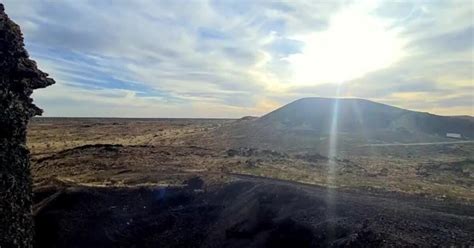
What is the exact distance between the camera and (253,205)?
1014 inches

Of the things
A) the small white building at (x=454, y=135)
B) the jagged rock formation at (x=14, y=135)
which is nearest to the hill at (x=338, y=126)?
the small white building at (x=454, y=135)

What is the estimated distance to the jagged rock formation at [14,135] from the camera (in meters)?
17.0

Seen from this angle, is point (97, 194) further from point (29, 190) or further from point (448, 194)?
point (448, 194)

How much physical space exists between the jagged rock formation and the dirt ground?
7761 mm

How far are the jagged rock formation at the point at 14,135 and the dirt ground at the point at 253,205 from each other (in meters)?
7.76

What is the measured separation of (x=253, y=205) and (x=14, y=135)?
44.1 ft

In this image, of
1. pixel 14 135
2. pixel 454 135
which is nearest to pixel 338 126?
pixel 454 135

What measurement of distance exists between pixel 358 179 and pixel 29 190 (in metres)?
25.9

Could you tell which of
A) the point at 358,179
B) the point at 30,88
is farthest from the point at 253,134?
the point at 30,88

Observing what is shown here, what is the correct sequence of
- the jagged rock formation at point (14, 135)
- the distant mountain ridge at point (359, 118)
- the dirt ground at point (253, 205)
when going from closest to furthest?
the jagged rock formation at point (14, 135) → the dirt ground at point (253, 205) → the distant mountain ridge at point (359, 118)

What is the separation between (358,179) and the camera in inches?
1435

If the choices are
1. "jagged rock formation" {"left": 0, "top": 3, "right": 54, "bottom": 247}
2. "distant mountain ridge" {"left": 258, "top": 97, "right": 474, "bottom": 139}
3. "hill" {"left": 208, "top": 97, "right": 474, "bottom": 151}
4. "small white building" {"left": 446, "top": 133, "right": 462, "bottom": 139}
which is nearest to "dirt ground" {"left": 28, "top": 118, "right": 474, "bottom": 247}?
"jagged rock formation" {"left": 0, "top": 3, "right": 54, "bottom": 247}

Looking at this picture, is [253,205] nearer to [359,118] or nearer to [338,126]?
[338,126]

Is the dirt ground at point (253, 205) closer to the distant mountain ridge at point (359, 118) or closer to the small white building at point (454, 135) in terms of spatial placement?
the small white building at point (454, 135)
